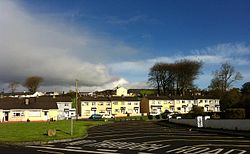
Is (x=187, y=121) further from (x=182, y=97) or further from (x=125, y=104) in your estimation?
(x=182, y=97)

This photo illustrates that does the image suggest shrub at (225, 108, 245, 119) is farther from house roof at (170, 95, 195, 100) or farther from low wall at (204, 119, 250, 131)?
house roof at (170, 95, 195, 100)

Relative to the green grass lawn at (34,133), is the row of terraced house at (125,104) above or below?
above

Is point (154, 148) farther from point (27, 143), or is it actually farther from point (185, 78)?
point (185, 78)

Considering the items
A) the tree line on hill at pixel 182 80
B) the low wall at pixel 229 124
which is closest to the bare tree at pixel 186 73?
the tree line on hill at pixel 182 80

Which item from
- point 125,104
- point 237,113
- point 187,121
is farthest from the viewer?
point 125,104

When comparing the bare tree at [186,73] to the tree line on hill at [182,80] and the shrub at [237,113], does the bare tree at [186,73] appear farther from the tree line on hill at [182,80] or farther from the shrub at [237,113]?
the shrub at [237,113]

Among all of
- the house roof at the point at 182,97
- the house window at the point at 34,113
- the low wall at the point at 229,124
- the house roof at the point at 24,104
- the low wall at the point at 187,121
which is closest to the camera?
the low wall at the point at 229,124

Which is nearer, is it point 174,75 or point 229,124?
point 229,124

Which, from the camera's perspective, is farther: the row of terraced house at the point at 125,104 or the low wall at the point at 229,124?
the row of terraced house at the point at 125,104

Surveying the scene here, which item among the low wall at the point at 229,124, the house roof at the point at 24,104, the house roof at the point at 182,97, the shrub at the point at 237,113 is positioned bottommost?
the low wall at the point at 229,124

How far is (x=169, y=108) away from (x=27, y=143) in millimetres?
99216

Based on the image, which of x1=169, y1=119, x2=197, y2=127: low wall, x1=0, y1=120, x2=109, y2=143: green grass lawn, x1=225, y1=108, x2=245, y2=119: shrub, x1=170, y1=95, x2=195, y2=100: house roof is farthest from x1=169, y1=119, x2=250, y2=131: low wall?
x1=170, y1=95, x2=195, y2=100: house roof

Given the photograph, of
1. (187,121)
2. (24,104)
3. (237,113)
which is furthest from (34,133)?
(24,104)

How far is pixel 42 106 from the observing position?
86188mm
